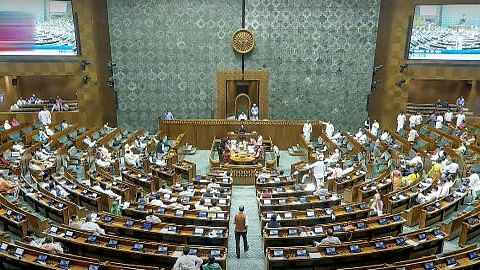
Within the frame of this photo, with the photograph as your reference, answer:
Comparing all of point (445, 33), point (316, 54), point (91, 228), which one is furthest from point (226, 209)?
point (445, 33)

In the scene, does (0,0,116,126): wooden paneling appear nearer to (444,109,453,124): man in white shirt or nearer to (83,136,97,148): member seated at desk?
(83,136,97,148): member seated at desk

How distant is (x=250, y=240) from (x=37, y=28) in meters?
16.2

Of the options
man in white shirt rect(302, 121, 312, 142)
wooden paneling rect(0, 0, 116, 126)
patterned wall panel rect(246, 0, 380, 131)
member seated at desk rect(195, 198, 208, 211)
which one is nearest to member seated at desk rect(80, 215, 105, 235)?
member seated at desk rect(195, 198, 208, 211)

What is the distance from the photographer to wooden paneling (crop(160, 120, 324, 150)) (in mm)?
19969

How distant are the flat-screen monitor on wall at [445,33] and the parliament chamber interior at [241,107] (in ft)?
0.20

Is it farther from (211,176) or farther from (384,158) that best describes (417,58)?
(211,176)

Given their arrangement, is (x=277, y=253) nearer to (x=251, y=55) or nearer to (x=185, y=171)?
(x=185, y=171)

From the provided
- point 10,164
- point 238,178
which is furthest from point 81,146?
point 238,178

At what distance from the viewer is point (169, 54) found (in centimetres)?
2169

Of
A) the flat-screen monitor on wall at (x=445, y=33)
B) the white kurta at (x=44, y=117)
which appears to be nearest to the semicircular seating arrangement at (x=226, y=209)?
the white kurta at (x=44, y=117)

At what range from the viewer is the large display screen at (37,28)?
1936 cm

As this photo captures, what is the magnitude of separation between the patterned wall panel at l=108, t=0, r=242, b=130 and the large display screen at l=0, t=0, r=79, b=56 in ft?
7.68

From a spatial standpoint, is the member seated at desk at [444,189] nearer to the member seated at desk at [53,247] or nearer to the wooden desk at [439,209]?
the wooden desk at [439,209]

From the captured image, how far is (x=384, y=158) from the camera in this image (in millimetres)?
16188
